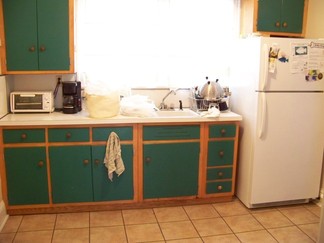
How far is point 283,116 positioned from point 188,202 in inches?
47.7

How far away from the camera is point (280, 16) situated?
9.82 feet

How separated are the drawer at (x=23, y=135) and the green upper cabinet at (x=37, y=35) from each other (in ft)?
1.87

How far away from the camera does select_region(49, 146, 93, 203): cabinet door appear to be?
107 inches

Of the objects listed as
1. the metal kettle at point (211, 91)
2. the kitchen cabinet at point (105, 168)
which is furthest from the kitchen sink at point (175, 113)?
the kitchen cabinet at point (105, 168)

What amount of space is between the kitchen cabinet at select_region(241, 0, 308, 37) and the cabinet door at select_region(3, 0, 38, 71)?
6.53ft

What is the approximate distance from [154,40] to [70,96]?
1.02 meters

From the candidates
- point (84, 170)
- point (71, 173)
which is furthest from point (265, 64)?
point (71, 173)

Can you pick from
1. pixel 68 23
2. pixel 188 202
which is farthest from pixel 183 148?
pixel 68 23

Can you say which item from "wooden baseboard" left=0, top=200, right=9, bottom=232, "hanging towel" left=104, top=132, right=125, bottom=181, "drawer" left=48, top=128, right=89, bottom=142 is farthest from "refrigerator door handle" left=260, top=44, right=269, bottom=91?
"wooden baseboard" left=0, top=200, right=9, bottom=232

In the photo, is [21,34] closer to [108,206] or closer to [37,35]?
[37,35]

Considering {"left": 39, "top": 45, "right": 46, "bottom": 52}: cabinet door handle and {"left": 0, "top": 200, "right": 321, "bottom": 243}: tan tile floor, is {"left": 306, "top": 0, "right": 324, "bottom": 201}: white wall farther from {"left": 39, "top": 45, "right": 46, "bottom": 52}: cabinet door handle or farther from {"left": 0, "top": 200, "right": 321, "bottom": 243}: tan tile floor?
{"left": 39, "top": 45, "right": 46, "bottom": 52}: cabinet door handle

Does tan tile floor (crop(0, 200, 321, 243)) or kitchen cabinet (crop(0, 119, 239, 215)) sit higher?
kitchen cabinet (crop(0, 119, 239, 215))

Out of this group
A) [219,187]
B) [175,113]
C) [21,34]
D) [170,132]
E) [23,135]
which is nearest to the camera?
[23,135]

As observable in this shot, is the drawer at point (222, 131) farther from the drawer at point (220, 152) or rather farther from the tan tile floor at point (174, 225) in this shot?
the tan tile floor at point (174, 225)
